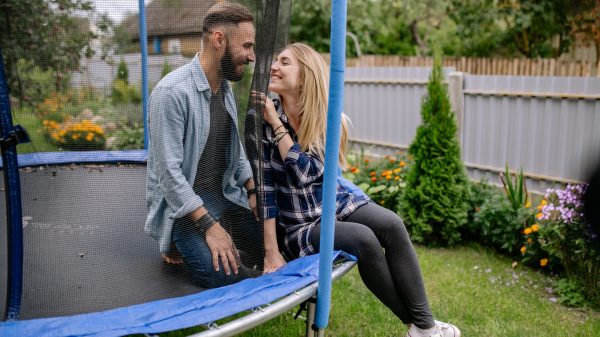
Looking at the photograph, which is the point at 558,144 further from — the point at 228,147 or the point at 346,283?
the point at 228,147

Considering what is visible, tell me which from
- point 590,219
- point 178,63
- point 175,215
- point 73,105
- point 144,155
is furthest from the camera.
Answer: point 144,155

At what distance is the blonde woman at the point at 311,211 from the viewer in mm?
1946

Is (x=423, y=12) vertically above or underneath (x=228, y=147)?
above

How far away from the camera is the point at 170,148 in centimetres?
172

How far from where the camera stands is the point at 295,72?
6.66 feet

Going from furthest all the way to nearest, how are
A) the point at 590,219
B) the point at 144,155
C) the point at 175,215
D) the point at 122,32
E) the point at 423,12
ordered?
the point at 423,12 → the point at 144,155 → the point at 122,32 → the point at 175,215 → the point at 590,219

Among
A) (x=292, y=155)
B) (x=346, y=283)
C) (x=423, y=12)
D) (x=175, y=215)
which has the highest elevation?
(x=423, y=12)

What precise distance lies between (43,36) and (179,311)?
1504 millimetres

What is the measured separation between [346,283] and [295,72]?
4.59 ft

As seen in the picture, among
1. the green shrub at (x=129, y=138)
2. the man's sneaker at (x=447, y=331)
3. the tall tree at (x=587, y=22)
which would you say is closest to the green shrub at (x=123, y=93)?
the green shrub at (x=129, y=138)

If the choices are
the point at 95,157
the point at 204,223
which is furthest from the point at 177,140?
the point at 95,157

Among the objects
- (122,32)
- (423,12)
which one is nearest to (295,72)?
(122,32)

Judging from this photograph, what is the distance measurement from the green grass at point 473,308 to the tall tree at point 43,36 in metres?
1.31

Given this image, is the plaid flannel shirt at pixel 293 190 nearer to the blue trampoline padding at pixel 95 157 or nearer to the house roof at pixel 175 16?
the house roof at pixel 175 16
